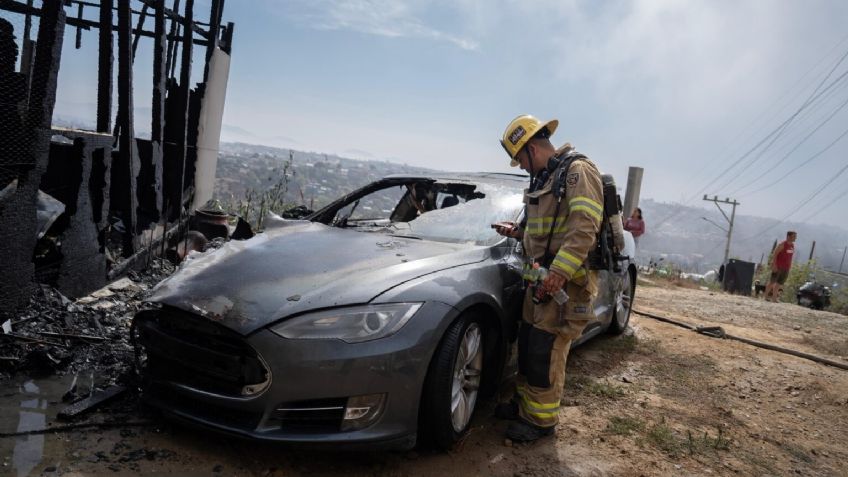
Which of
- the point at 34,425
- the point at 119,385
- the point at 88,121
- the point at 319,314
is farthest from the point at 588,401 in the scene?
the point at 88,121

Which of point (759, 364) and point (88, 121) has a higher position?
point (88, 121)

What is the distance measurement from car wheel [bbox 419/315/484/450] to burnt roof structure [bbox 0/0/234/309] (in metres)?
3.04

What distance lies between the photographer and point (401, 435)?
251 centimetres

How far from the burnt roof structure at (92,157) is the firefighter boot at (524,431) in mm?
3420

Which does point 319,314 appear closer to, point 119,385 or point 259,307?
point 259,307

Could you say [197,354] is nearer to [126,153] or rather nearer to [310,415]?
[310,415]

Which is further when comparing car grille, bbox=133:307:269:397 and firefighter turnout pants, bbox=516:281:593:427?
firefighter turnout pants, bbox=516:281:593:427

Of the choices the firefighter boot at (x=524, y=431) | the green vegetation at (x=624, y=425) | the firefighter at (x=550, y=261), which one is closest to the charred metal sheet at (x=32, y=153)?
the firefighter at (x=550, y=261)

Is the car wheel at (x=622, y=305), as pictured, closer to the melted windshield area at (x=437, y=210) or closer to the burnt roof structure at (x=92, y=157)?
the melted windshield area at (x=437, y=210)

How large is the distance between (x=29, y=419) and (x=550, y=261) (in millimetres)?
2812

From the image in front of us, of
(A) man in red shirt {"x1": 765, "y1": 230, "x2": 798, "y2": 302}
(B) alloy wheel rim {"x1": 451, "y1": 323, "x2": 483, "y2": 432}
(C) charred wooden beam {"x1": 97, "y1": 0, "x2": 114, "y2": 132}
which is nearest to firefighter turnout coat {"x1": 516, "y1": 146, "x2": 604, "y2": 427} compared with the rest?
(B) alloy wheel rim {"x1": 451, "y1": 323, "x2": 483, "y2": 432}

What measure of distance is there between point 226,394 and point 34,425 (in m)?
1.02

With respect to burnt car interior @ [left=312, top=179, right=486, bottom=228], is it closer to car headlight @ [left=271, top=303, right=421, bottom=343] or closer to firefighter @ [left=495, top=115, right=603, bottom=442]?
firefighter @ [left=495, top=115, right=603, bottom=442]

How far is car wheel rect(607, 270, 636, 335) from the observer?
521 centimetres
